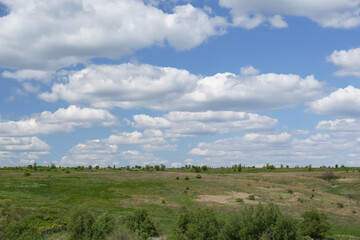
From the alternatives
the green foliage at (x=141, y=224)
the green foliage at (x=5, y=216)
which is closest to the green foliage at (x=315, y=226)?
the green foliage at (x=141, y=224)

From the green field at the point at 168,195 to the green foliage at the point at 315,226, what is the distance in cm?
281

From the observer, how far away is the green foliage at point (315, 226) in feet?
122

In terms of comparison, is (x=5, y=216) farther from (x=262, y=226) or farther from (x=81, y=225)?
(x=262, y=226)

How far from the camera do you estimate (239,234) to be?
81.3 ft

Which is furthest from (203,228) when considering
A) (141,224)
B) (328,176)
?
(328,176)

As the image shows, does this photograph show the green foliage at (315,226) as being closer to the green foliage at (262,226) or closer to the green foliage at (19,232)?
the green foliage at (262,226)

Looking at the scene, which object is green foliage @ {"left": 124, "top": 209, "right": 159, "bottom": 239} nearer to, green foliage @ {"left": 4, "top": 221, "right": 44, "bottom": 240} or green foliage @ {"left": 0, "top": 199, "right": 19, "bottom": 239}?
green foliage @ {"left": 4, "top": 221, "right": 44, "bottom": 240}

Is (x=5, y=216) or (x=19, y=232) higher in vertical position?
(x=5, y=216)

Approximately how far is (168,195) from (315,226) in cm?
2908

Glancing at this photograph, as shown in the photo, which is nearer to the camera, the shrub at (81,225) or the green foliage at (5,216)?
the shrub at (81,225)

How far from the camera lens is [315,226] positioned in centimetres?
3728

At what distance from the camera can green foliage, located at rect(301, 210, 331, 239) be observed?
37.1m

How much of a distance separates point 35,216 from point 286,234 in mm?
24700

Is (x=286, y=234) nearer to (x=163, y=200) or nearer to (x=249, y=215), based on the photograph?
(x=249, y=215)
